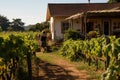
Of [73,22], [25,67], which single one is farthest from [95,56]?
[73,22]

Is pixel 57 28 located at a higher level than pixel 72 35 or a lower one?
higher

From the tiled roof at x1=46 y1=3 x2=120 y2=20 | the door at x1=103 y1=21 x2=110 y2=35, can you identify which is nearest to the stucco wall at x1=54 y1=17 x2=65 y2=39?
the tiled roof at x1=46 y1=3 x2=120 y2=20

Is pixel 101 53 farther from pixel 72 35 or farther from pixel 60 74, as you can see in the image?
pixel 72 35

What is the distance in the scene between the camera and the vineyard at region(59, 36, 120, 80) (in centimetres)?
623

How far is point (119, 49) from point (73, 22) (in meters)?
27.3

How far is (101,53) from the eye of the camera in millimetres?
13445

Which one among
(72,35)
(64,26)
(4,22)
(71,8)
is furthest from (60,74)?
(4,22)

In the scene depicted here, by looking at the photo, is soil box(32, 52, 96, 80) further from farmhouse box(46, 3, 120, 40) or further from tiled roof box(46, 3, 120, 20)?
tiled roof box(46, 3, 120, 20)

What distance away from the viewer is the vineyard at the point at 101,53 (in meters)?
6.23

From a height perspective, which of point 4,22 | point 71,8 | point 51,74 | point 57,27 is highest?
point 71,8

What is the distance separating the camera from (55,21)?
3556cm

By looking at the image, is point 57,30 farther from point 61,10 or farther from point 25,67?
point 25,67

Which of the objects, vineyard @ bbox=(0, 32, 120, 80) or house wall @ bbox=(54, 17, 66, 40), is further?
house wall @ bbox=(54, 17, 66, 40)

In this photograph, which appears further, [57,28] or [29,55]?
[57,28]
